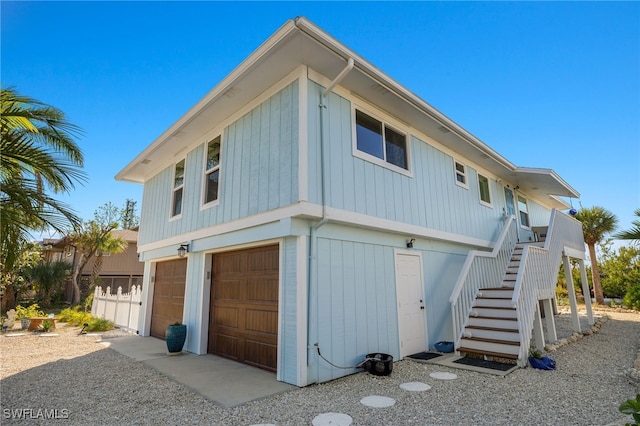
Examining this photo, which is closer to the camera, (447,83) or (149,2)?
(149,2)

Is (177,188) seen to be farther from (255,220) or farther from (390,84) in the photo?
(390,84)

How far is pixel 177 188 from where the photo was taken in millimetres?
8891

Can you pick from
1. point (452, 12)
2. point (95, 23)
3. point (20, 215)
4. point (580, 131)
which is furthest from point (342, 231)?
point (580, 131)

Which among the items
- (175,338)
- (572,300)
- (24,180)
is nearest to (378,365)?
(175,338)

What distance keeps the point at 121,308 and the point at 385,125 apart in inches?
434

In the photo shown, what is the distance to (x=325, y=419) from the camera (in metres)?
3.56

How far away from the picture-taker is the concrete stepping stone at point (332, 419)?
11.3ft

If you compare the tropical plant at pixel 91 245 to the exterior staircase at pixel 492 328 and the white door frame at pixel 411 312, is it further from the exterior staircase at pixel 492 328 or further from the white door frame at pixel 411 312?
the exterior staircase at pixel 492 328

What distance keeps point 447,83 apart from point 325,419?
1119 cm

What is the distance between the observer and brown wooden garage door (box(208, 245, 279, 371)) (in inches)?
223

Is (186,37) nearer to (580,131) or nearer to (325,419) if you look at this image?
(325,419)

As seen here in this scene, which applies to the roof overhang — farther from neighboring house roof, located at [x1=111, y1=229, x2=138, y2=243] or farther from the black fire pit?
neighboring house roof, located at [x1=111, y1=229, x2=138, y2=243]

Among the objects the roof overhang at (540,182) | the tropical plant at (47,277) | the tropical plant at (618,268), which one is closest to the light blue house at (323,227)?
the roof overhang at (540,182)

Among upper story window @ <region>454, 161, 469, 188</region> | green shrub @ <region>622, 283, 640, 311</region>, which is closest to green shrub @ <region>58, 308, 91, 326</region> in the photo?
upper story window @ <region>454, 161, 469, 188</region>
